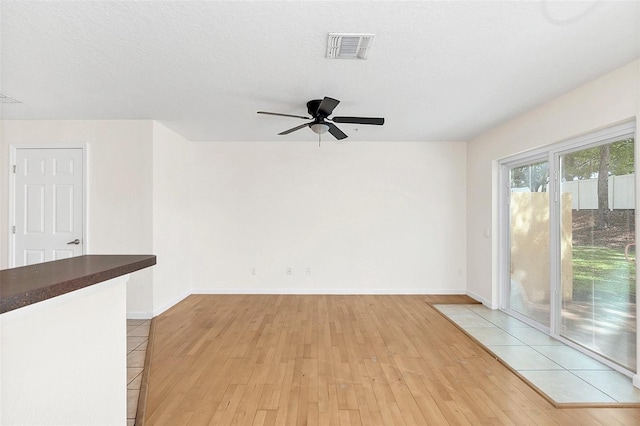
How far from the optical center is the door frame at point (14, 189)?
13.1 ft

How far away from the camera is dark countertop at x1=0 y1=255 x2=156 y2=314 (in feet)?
2.85

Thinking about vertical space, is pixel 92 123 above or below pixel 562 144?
above

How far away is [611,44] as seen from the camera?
7.25 ft

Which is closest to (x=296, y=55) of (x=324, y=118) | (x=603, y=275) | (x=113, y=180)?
(x=324, y=118)

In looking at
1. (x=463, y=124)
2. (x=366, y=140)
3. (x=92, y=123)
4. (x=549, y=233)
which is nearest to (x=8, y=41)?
(x=92, y=123)

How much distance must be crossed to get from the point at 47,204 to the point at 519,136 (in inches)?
240

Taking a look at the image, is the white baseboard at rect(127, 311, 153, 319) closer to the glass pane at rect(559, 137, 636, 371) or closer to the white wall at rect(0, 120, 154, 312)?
the white wall at rect(0, 120, 154, 312)

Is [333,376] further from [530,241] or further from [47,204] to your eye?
[47,204]

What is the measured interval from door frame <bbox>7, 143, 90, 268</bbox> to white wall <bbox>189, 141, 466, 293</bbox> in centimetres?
156

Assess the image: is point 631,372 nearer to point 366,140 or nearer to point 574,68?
point 574,68

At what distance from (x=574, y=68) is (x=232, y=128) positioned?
3.87 metres

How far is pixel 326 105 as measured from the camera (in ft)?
9.50

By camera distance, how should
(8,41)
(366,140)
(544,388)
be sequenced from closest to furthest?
1. (8,41)
2. (544,388)
3. (366,140)

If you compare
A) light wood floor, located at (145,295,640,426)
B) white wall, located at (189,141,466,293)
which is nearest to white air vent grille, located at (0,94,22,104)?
white wall, located at (189,141,466,293)
